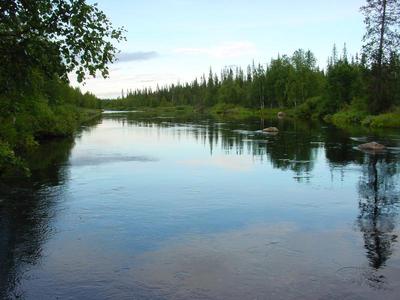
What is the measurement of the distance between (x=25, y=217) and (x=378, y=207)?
16762mm

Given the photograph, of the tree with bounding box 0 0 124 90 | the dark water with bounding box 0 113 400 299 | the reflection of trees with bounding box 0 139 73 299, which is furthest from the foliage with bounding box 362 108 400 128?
the tree with bounding box 0 0 124 90

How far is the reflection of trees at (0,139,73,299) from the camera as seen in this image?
14.9m

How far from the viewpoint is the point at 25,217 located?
20.7m

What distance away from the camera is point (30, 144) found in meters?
45.2

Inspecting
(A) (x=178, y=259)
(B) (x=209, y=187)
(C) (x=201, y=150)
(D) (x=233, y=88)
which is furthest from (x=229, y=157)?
(D) (x=233, y=88)

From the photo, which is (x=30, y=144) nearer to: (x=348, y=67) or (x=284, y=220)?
(x=284, y=220)

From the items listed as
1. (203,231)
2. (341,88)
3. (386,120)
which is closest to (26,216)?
(203,231)

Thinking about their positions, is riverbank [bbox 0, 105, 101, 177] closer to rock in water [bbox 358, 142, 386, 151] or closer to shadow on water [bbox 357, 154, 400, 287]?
shadow on water [bbox 357, 154, 400, 287]

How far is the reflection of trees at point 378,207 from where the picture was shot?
1655cm

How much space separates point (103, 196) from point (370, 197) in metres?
14.6

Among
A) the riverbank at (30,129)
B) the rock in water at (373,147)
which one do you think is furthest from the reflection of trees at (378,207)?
the riverbank at (30,129)

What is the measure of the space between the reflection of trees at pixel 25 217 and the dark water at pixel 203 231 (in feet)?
0.20

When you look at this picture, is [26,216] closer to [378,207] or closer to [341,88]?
[378,207]

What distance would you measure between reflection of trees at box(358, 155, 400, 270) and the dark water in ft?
0.19
